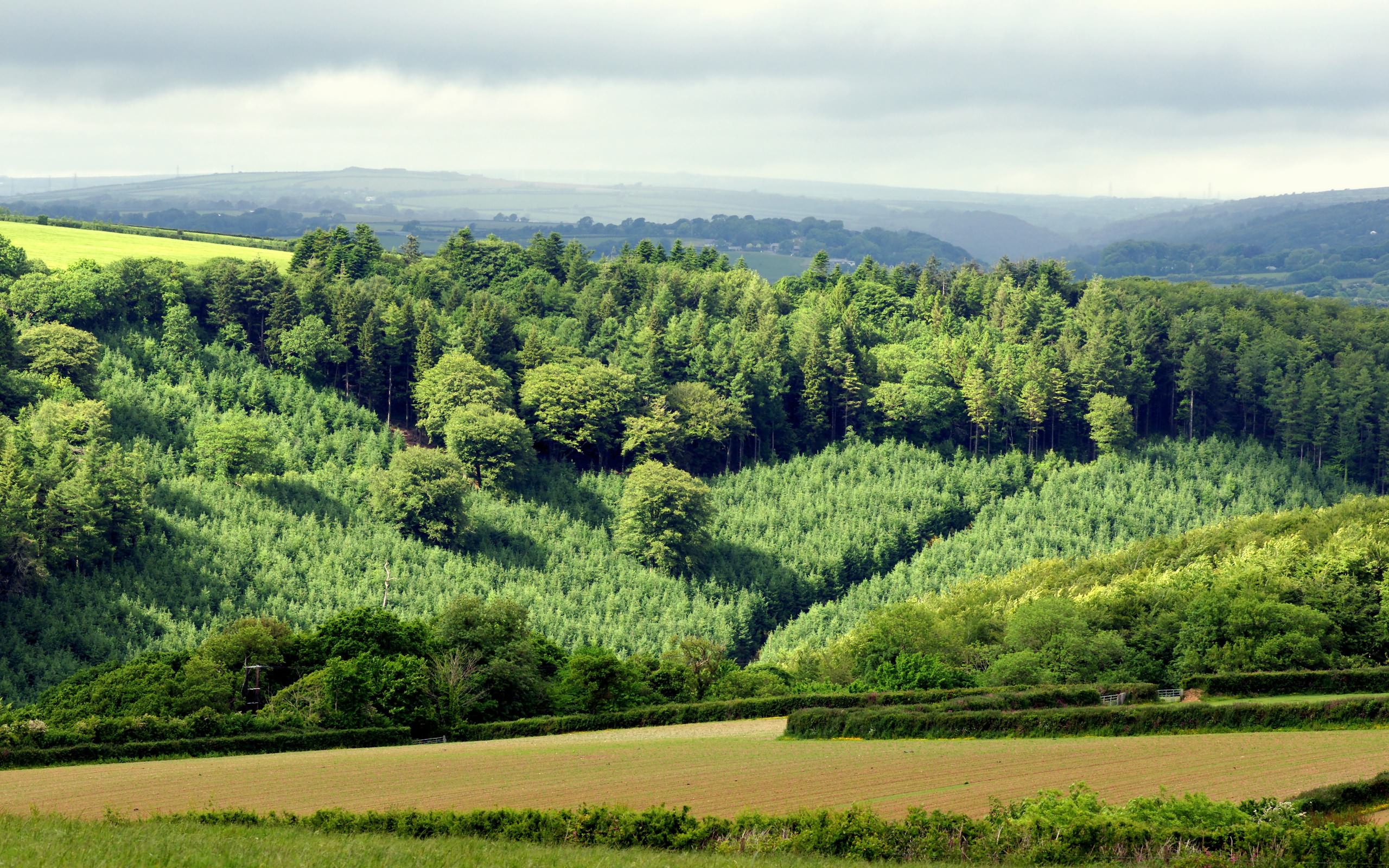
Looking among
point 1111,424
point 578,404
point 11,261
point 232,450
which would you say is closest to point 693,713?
point 232,450

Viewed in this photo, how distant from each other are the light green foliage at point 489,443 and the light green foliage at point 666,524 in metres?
10.8

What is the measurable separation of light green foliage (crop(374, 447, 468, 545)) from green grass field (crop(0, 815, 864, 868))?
62118 millimetres

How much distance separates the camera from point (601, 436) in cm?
11131

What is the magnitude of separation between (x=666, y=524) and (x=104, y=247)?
6526cm

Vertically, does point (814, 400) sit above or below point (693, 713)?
above

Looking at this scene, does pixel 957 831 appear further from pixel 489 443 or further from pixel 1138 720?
pixel 489 443

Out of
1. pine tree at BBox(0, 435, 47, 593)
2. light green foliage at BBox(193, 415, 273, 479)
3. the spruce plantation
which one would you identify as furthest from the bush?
light green foliage at BBox(193, 415, 273, 479)

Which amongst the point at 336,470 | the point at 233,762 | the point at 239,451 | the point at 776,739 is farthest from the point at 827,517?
the point at 233,762

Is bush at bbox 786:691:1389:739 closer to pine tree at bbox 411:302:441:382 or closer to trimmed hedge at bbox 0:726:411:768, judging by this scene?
trimmed hedge at bbox 0:726:411:768

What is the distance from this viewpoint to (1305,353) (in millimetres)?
130500

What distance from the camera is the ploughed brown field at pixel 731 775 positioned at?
3753 centimetres

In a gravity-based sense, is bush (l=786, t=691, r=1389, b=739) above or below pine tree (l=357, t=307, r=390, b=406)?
below

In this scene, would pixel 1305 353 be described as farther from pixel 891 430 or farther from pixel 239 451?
pixel 239 451

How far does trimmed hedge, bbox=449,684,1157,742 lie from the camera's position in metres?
56.3
